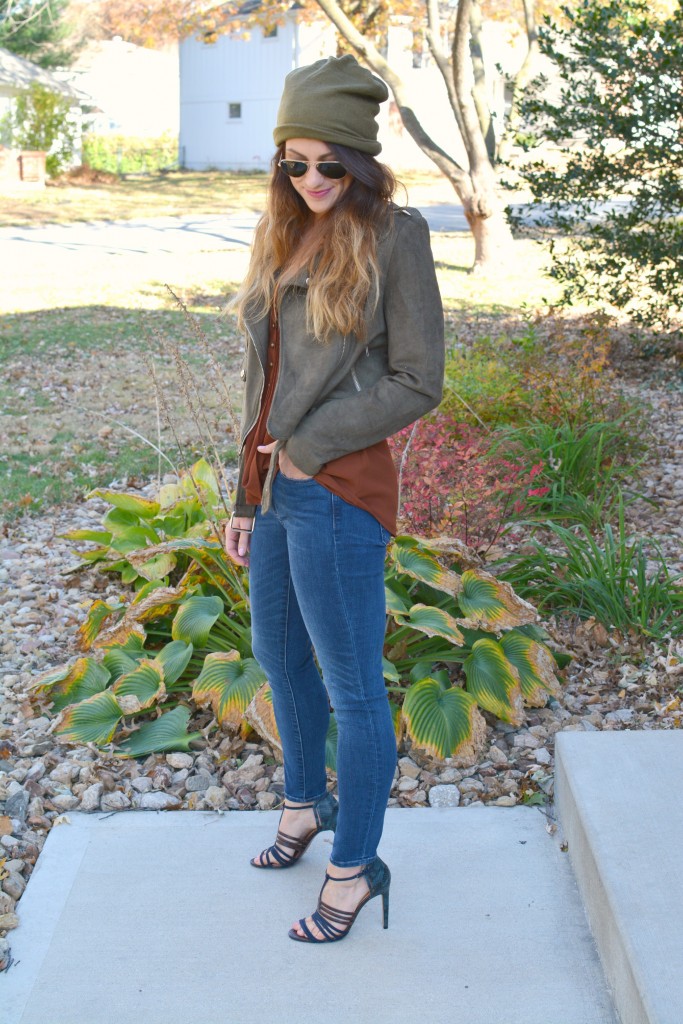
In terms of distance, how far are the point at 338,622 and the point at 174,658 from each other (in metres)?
1.50

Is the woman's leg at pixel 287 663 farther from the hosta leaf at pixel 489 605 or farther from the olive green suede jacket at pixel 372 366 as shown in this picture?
the hosta leaf at pixel 489 605

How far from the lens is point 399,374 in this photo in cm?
211

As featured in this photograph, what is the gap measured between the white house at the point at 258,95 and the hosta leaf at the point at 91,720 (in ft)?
102

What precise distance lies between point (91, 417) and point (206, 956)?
18.6ft

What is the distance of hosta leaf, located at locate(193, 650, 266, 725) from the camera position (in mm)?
3307

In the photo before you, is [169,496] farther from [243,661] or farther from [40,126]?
[40,126]

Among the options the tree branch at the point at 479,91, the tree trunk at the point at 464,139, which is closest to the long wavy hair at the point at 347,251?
the tree trunk at the point at 464,139

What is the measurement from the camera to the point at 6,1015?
2.20 metres

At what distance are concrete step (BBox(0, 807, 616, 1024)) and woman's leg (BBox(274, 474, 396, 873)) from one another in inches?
11.4

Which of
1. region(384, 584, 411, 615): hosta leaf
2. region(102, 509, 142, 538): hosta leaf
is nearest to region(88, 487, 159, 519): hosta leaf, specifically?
region(102, 509, 142, 538): hosta leaf

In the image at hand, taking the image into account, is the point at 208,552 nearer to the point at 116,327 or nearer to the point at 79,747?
the point at 79,747

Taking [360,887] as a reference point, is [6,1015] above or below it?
below

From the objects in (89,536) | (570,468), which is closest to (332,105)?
(89,536)

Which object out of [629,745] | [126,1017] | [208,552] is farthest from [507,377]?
[126,1017]
